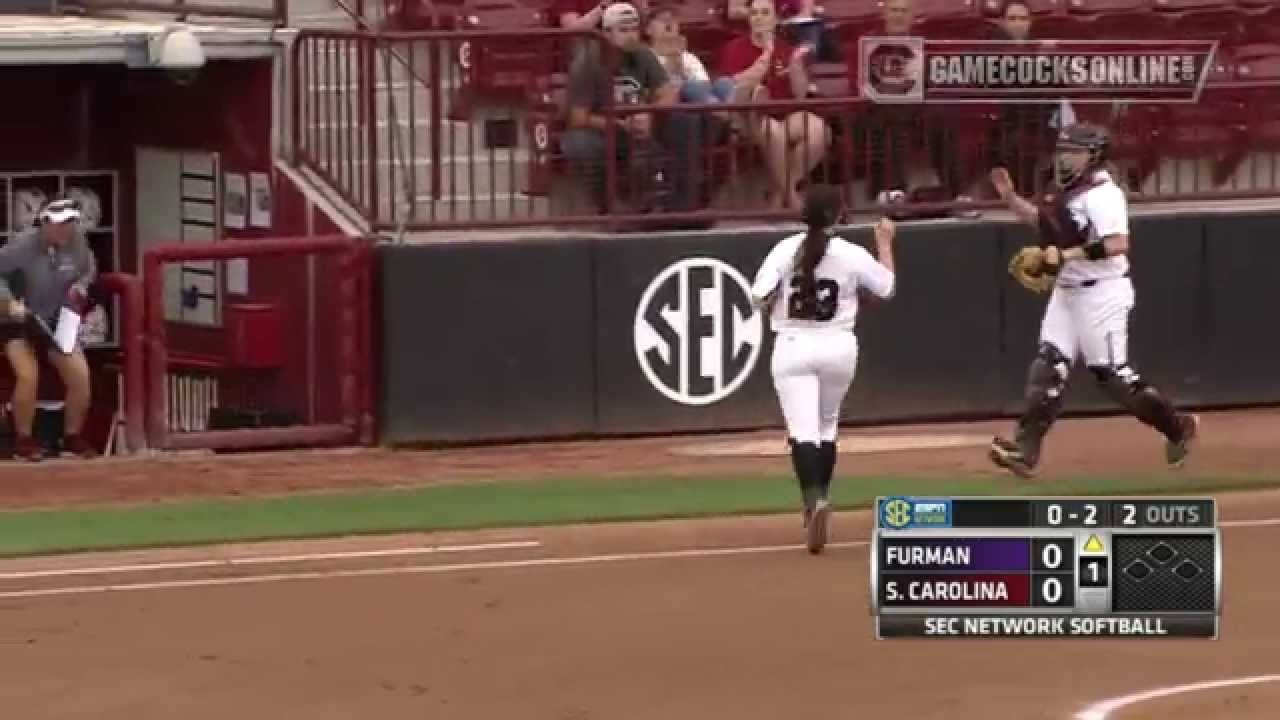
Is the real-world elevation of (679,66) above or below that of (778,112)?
above

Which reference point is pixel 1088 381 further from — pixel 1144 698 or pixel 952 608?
pixel 952 608

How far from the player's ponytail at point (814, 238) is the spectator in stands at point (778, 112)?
4977 mm

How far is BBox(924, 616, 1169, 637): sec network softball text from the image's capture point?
30.6ft

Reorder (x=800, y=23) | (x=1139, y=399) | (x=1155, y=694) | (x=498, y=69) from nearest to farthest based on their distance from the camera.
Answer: (x=1155, y=694) < (x=1139, y=399) < (x=498, y=69) < (x=800, y=23)

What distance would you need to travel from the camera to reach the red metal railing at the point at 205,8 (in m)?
21.0

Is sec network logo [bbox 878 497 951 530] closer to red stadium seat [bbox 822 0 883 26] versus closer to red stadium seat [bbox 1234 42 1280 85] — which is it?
red stadium seat [bbox 822 0 883 26]

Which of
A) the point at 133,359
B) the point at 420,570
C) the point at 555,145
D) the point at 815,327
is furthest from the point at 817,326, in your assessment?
the point at 133,359

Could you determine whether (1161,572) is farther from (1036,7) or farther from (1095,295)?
(1036,7)

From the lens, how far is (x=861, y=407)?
20344 mm

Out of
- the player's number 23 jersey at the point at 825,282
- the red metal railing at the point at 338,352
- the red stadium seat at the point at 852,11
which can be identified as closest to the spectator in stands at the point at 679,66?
the red stadium seat at the point at 852,11

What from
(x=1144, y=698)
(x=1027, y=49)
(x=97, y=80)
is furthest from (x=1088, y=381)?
(x=1144, y=698)

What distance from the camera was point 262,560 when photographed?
600 inches

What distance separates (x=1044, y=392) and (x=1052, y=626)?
7842mm

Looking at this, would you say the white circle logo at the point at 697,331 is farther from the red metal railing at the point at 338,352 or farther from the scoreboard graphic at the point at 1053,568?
the scoreboard graphic at the point at 1053,568
